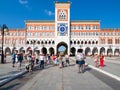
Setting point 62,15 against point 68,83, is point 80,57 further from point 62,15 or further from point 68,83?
point 62,15

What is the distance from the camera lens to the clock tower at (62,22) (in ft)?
300

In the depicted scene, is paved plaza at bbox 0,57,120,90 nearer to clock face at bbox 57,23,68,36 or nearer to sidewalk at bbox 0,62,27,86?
sidewalk at bbox 0,62,27,86

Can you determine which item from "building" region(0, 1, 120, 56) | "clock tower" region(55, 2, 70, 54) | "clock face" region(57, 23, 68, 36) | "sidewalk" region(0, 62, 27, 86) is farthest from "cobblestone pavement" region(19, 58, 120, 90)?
"building" region(0, 1, 120, 56)

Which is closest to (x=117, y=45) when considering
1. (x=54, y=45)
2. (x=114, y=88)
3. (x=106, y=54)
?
(x=106, y=54)

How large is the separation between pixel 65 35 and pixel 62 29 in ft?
8.99

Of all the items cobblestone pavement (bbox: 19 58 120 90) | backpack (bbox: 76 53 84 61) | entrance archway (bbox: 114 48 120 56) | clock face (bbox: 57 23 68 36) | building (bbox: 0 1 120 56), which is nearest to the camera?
cobblestone pavement (bbox: 19 58 120 90)

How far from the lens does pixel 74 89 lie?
33.8ft

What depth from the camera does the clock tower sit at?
300 ft

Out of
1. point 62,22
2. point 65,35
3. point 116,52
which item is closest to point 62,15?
point 62,22

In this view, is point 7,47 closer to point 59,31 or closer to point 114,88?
point 59,31

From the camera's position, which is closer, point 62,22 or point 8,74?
point 8,74

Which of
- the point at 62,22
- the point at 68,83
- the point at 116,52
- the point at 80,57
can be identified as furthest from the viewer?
the point at 116,52

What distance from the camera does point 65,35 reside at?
3612 inches

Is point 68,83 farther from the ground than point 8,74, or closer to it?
closer to it
